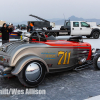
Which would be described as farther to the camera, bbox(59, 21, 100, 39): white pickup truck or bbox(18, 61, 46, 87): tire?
bbox(59, 21, 100, 39): white pickup truck

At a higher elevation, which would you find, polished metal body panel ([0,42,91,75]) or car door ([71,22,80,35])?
car door ([71,22,80,35])

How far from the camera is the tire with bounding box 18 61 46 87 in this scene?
141 inches

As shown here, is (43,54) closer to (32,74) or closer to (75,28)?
(32,74)

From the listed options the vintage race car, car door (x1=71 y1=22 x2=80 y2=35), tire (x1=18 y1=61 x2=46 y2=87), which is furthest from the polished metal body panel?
car door (x1=71 y1=22 x2=80 y2=35)

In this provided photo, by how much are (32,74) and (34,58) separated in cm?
38

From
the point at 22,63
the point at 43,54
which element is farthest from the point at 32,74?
the point at 43,54

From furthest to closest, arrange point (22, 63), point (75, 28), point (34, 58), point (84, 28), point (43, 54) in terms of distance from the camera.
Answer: point (75, 28) → point (84, 28) → point (43, 54) → point (34, 58) → point (22, 63)

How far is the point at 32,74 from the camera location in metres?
3.69

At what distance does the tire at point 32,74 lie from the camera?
3.57 m

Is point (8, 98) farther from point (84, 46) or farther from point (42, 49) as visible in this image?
point (84, 46)

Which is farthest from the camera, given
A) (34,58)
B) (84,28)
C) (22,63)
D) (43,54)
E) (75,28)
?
(75,28)

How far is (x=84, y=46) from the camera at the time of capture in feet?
16.8

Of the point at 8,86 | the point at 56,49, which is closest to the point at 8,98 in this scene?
the point at 8,86

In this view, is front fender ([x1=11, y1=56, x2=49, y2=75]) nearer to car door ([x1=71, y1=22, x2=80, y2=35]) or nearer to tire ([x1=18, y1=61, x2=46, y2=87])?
tire ([x1=18, y1=61, x2=46, y2=87])
